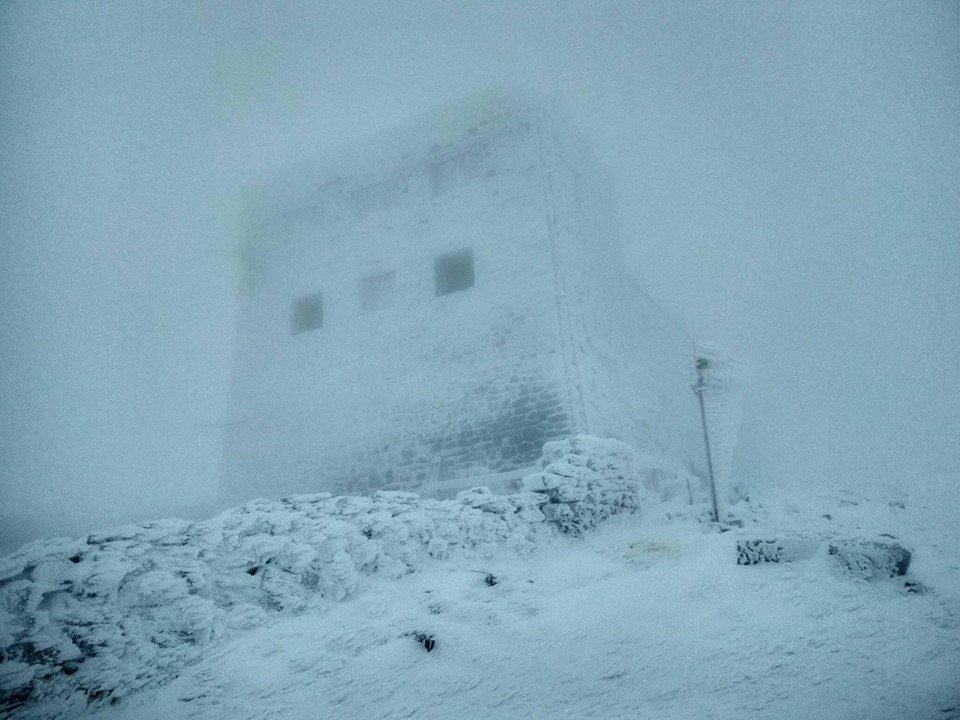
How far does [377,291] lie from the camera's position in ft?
34.7

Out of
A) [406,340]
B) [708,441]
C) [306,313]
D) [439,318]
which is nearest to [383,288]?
[406,340]

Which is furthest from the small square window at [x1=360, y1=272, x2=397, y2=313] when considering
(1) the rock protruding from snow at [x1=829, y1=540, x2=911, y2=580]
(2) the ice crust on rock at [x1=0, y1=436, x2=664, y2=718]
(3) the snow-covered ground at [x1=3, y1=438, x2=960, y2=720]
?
(1) the rock protruding from snow at [x1=829, y1=540, x2=911, y2=580]

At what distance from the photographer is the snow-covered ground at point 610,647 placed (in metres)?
2.24

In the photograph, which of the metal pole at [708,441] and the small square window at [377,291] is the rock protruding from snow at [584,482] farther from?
the small square window at [377,291]

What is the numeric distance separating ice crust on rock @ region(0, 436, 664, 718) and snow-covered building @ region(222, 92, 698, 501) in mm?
3806

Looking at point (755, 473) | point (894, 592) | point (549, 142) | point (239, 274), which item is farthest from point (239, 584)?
point (755, 473)

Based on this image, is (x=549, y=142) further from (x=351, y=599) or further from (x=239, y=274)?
(x=351, y=599)

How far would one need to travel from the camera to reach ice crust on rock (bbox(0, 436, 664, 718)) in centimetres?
230

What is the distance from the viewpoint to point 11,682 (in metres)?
2.13

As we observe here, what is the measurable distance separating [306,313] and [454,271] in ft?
11.7

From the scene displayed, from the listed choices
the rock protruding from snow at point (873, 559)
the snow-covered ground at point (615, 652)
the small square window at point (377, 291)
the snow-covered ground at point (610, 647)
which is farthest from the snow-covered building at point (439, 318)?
the rock protruding from snow at point (873, 559)

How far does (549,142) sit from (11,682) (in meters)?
10.2

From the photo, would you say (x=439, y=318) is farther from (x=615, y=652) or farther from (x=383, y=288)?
(x=615, y=652)

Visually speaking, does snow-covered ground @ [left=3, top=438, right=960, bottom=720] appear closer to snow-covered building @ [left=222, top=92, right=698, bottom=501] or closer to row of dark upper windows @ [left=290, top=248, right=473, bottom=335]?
snow-covered building @ [left=222, top=92, right=698, bottom=501]
